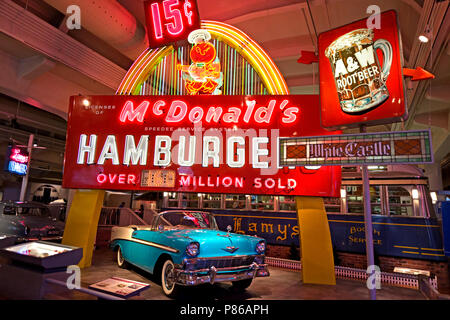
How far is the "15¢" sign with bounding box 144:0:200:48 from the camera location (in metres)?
7.39

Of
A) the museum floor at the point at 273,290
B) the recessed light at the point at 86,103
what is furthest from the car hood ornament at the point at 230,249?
the recessed light at the point at 86,103

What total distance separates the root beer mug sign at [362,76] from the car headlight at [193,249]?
115 inches

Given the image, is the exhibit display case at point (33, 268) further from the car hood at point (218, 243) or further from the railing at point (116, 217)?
the railing at point (116, 217)

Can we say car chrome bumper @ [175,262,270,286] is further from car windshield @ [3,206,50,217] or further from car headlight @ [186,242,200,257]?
car windshield @ [3,206,50,217]

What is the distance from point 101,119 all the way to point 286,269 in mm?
6491

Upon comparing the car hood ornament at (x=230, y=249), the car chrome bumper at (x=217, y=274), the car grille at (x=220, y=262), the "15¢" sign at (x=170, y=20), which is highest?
the "15¢" sign at (x=170, y=20)

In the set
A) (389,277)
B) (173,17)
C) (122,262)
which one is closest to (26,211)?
(122,262)

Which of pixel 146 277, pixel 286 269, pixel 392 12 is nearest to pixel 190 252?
pixel 146 277

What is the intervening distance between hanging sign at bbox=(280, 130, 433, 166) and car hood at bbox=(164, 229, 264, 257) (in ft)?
5.75

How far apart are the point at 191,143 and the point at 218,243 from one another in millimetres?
2623

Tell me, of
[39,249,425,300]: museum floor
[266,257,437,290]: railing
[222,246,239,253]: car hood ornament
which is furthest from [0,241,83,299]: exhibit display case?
[266,257,437,290]: railing

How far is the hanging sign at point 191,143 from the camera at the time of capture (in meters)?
6.28

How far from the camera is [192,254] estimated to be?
4.65 m

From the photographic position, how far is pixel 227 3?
362 inches
